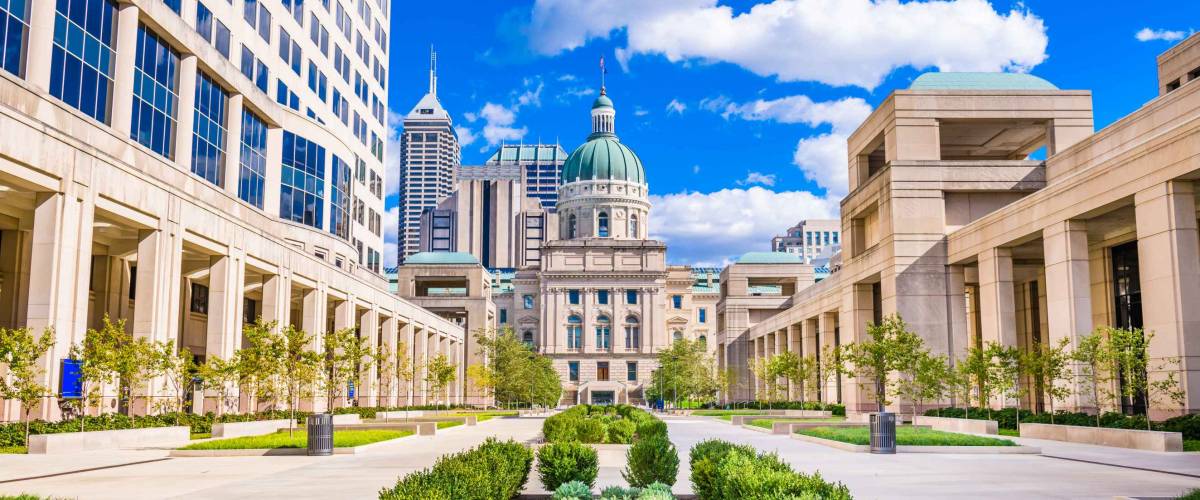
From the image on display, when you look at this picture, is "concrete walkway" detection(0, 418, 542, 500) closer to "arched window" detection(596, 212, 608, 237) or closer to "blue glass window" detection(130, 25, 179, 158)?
"blue glass window" detection(130, 25, 179, 158)

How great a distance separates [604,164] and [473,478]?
13614cm

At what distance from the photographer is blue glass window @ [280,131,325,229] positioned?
5791 cm

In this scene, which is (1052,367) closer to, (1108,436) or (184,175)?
(1108,436)

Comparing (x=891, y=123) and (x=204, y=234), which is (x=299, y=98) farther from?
(x=891, y=123)

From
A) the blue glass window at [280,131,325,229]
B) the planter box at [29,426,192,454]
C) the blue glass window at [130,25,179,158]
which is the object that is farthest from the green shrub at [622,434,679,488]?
the blue glass window at [280,131,325,229]

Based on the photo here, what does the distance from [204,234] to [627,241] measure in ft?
332

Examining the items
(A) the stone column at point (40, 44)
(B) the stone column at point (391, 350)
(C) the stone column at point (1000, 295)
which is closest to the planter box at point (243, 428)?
(A) the stone column at point (40, 44)

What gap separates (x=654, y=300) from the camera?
133m

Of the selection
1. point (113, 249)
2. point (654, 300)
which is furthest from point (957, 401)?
point (654, 300)

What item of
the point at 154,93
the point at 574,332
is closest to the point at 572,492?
the point at 154,93

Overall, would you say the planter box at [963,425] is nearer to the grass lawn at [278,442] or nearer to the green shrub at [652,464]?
the grass lawn at [278,442]

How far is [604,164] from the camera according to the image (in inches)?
5763

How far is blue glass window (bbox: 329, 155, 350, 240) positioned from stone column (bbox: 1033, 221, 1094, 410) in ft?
144

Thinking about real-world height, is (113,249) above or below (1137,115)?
below
